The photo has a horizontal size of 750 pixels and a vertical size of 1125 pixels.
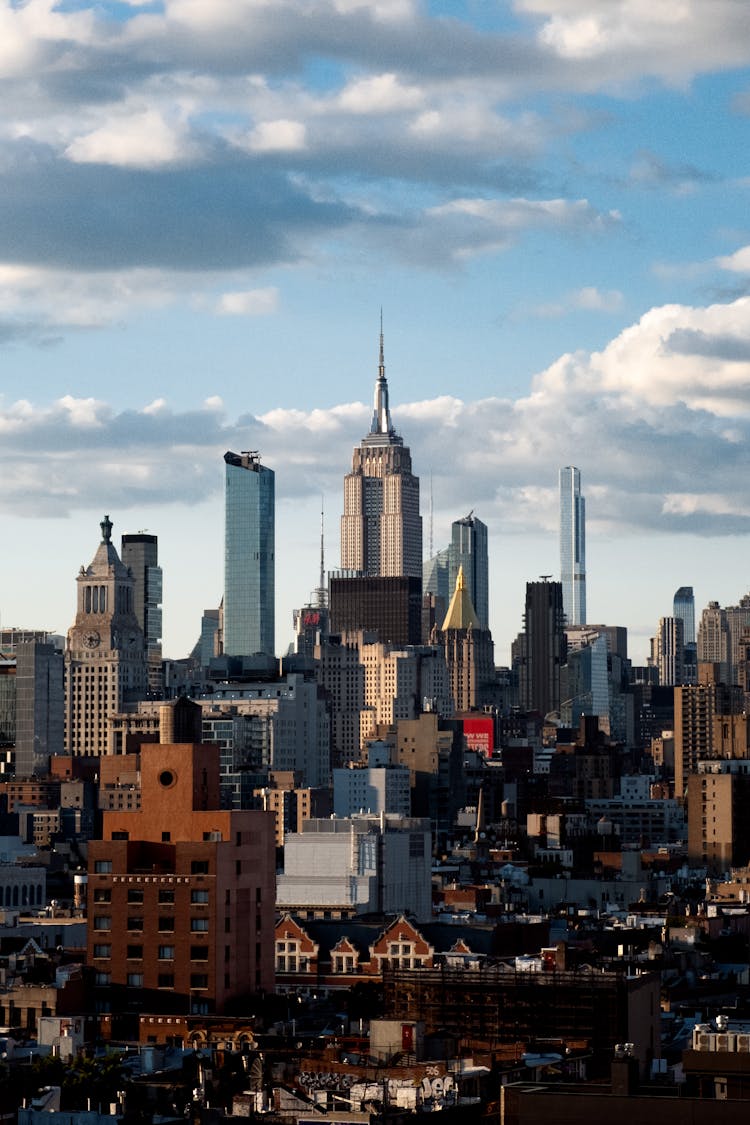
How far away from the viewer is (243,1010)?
123125 mm

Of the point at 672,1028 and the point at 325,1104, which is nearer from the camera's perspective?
the point at 325,1104

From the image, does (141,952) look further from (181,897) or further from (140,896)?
(181,897)

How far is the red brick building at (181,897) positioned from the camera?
12212 centimetres

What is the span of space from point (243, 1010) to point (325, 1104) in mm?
34841

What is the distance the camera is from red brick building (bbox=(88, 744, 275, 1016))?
401ft

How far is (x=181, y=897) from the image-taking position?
4811 inches

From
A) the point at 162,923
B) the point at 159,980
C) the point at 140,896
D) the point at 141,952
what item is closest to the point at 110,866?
the point at 140,896

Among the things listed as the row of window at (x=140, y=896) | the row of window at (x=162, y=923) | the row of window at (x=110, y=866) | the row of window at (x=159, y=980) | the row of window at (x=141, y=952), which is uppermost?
the row of window at (x=110, y=866)

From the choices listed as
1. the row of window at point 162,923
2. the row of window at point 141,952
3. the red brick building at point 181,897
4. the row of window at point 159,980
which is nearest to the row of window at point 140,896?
the red brick building at point 181,897

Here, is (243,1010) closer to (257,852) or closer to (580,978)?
(257,852)

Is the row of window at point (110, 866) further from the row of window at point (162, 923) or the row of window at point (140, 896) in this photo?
the row of window at point (162, 923)

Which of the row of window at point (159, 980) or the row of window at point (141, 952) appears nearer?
the row of window at point (159, 980)

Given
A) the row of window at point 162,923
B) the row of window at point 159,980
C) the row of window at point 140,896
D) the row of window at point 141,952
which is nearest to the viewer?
the row of window at point 159,980

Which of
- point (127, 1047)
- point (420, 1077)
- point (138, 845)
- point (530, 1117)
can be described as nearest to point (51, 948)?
point (138, 845)
